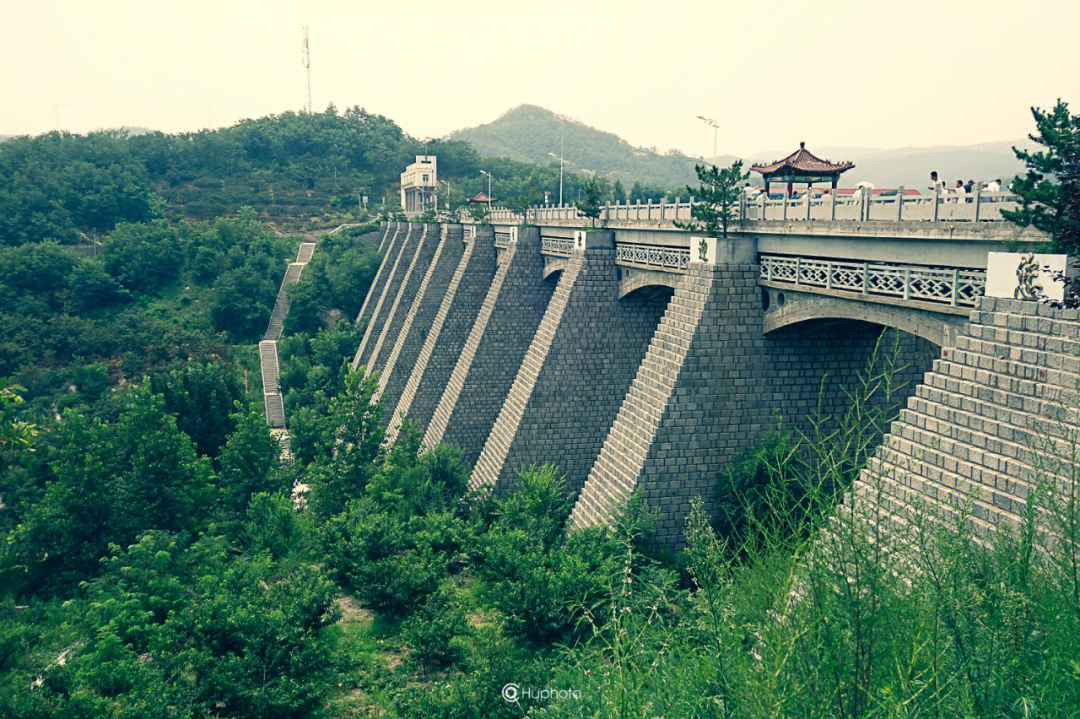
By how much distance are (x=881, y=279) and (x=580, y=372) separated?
10478 millimetres

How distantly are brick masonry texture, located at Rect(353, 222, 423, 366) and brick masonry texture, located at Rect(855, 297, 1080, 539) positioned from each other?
34.1 metres

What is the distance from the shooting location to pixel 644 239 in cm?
2097

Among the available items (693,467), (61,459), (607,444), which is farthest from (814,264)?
(61,459)

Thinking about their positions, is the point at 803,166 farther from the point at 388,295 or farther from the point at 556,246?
the point at 388,295

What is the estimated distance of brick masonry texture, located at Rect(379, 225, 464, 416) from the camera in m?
35.7

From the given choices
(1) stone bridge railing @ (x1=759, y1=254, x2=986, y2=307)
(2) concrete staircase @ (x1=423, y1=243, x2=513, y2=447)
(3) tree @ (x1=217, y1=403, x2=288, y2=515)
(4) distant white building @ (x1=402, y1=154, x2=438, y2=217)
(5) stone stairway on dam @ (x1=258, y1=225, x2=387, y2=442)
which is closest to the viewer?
(1) stone bridge railing @ (x1=759, y1=254, x2=986, y2=307)

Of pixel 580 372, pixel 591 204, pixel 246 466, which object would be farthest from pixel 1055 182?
pixel 246 466

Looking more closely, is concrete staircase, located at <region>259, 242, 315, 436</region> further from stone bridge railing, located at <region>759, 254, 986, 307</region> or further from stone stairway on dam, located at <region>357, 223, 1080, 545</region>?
stone bridge railing, located at <region>759, 254, 986, 307</region>

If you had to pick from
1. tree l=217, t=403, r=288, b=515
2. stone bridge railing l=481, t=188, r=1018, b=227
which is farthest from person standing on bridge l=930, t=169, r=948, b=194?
tree l=217, t=403, r=288, b=515

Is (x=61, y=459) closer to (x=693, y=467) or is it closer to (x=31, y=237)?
(x=693, y=467)

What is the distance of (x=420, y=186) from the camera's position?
75.4m

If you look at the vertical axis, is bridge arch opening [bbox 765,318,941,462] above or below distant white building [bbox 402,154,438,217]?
below

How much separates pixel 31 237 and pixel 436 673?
6815cm

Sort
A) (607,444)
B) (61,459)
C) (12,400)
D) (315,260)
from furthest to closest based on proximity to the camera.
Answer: (315,260), (61,459), (607,444), (12,400)
